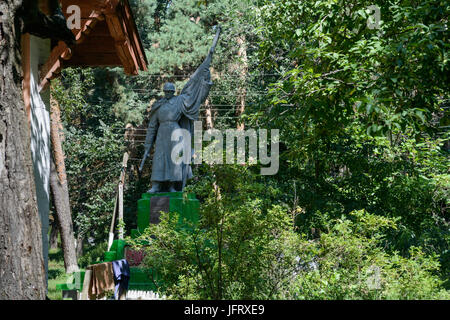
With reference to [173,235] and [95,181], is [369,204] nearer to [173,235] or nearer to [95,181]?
[173,235]

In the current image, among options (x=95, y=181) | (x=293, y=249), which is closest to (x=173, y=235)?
(x=293, y=249)

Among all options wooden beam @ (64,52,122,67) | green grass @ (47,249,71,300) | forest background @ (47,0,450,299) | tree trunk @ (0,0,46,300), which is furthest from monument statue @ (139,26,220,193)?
tree trunk @ (0,0,46,300)

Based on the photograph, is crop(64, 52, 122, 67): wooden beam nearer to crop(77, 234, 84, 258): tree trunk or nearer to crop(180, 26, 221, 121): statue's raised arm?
crop(180, 26, 221, 121): statue's raised arm

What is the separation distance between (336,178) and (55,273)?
388 inches

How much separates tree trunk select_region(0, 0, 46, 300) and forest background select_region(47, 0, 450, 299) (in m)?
1.73

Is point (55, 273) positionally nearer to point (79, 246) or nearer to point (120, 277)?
point (79, 246)

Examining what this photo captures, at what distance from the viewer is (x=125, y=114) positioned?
22.5 m

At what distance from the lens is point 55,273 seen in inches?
673

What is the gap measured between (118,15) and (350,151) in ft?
21.5

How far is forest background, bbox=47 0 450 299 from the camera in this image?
17.2 ft

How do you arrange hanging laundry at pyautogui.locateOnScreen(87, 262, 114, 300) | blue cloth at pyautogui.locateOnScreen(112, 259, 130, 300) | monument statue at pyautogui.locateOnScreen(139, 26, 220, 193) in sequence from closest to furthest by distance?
hanging laundry at pyautogui.locateOnScreen(87, 262, 114, 300)
blue cloth at pyautogui.locateOnScreen(112, 259, 130, 300)
monument statue at pyautogui.locateOnScreen(139, 26, 220, 193)

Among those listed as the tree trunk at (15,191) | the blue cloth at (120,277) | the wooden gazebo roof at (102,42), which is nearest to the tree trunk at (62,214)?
the blue cloth at (120,277)
